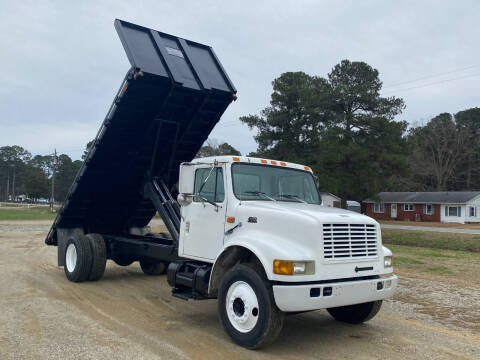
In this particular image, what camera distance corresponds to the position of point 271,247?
5453 mm

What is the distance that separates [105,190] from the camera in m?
10.1

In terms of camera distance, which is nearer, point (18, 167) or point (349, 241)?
point (349, 241)

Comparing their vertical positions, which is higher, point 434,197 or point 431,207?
point 434,197

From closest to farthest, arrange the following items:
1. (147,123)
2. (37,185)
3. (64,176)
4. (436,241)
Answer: (147,123)
(436,241)
(37,185)
(64,176)

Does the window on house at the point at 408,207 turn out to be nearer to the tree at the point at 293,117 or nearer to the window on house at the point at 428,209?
the window on house at the point at 428,209

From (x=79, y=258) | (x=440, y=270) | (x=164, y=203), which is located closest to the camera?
(x=164, y=203)

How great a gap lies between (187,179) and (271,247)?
1993mm

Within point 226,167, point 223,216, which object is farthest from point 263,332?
point 226,167

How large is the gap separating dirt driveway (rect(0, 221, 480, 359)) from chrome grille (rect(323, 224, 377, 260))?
3.95 ft

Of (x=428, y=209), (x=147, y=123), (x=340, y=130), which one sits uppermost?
(x=340, y=130)

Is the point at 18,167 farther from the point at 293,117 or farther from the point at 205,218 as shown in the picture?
the point at 205,218

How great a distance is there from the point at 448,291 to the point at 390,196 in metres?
44.2

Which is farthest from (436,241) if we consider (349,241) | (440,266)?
(349,241)

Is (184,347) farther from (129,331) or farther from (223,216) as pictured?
(223,216)
